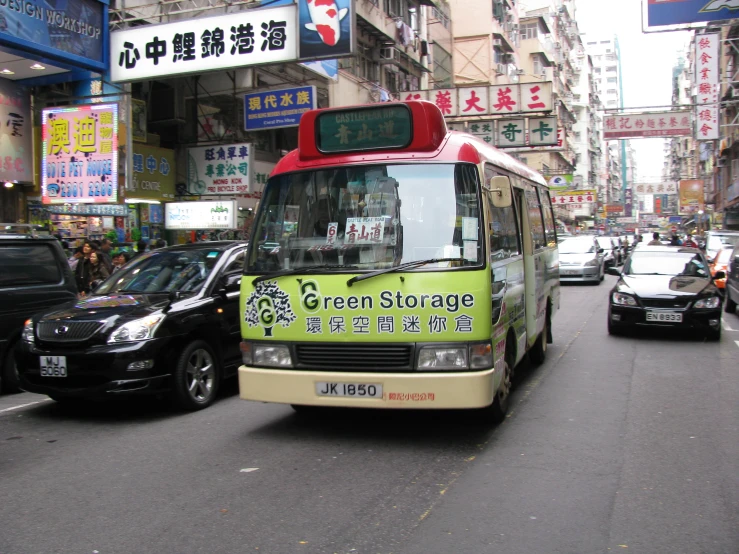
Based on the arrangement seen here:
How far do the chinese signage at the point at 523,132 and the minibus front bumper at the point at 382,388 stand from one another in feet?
63.5

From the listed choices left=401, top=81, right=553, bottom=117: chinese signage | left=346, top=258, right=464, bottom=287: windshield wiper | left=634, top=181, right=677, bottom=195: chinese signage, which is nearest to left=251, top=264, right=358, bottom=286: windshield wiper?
left=346, top=258, right=464, bottom=287: windshield wiper

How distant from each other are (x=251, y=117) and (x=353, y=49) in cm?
470

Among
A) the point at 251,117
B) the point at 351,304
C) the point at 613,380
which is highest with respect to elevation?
the point at 251,117

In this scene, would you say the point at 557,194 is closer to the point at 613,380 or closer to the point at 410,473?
the point at 613,380

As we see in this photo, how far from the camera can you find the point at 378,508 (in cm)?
→ 426

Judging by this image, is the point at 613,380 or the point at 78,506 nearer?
the point at 78,506

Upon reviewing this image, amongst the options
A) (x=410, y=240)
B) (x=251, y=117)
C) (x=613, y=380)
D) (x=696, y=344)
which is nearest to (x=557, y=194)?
(x=251, y=117)

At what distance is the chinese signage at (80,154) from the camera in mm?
12953

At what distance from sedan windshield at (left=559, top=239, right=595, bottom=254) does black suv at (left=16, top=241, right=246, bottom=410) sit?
17.1 meters

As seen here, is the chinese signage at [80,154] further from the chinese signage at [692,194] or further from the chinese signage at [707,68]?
the chinese signage at [692,194]

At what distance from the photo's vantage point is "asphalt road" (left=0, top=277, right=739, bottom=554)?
3.87m

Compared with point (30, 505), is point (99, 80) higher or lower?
higher

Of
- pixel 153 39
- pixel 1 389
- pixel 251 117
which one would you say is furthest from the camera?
pixel 251 117

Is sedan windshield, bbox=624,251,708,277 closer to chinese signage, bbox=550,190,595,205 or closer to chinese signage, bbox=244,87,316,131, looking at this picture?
chinese signage, bbox=244,87,316,131
